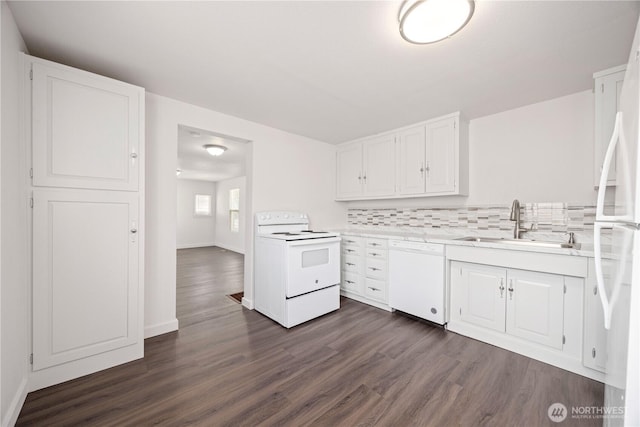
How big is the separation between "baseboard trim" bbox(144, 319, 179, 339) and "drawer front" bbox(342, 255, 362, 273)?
2.05 m

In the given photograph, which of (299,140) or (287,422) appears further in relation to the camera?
(299,140)

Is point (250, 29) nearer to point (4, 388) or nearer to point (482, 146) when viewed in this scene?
point (4, 388)

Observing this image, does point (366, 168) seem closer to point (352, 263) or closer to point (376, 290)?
point (352, 263)

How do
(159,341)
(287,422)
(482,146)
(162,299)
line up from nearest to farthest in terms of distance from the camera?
(287,422), (159,341), (162,299), (482,146)

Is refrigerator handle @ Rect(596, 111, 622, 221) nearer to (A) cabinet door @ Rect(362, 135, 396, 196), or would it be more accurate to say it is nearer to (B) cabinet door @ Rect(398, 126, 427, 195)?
(B) cabinet door @ Rect(398, 126, 427, 195)

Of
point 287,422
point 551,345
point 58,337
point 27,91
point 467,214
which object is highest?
point 27,91

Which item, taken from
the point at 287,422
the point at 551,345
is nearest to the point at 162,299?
the point at 287,422

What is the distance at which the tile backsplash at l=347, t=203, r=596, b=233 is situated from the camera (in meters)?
2.35

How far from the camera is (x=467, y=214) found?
9.83 feet

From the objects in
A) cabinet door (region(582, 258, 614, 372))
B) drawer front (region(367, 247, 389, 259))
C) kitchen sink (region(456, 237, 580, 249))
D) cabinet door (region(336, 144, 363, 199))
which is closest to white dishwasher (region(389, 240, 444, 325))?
drawer front (region(367, 247, 389, 259))

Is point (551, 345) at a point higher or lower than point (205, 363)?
higher

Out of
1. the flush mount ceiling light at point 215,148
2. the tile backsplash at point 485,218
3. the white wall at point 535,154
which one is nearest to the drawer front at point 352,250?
the tile backsplash at point 485,218

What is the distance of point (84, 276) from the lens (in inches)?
70.5

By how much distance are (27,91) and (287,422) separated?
2.55 meters
